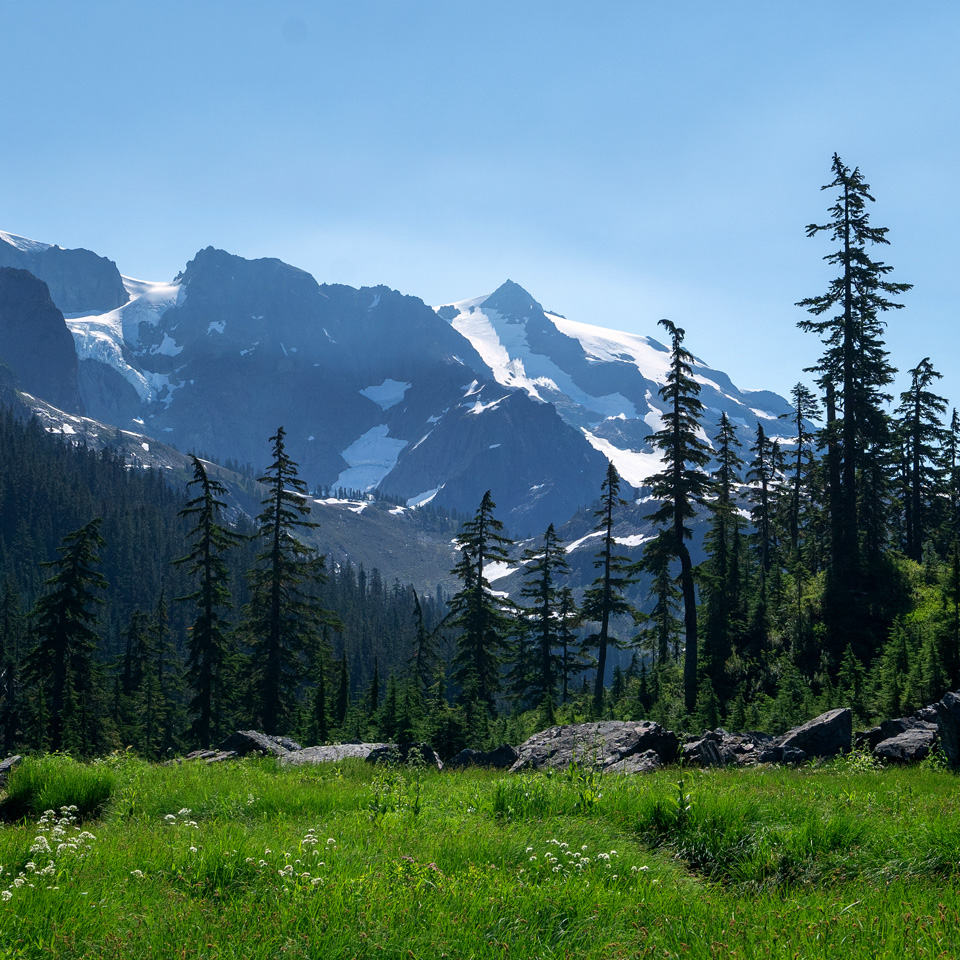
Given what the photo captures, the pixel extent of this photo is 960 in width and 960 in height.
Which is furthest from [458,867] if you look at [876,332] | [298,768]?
[876,332]

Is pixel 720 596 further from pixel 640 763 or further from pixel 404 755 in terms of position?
pixel 640 763

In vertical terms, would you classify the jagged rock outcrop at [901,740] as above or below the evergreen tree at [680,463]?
below

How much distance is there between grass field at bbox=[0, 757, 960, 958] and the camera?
424 centimetres

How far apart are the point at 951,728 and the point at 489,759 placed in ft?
26.4

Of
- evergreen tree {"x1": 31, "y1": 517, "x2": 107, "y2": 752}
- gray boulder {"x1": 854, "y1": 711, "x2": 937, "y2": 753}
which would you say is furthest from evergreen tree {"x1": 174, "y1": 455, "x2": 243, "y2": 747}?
gray boulder {"x1": 854, "y1": 711, "x2": 937, "y2": 753}

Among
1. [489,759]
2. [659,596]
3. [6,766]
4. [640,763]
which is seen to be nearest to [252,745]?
[489,759]

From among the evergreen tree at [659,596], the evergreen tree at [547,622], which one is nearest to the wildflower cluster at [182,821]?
the evergreen tree at [659,596]

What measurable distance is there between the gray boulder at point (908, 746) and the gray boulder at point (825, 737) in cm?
52

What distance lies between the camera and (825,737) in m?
13.0

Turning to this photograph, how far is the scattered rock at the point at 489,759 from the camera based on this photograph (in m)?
14.3

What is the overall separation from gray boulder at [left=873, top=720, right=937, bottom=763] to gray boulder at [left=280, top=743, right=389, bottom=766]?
29.0 feet

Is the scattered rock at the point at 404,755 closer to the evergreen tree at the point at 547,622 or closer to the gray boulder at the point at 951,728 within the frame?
the gray boulder at the point at 951,728

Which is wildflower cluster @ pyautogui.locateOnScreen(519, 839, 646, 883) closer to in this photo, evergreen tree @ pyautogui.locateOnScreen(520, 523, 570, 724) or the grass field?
the grass field

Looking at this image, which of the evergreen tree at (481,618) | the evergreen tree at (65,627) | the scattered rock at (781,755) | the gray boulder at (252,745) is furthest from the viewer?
the evergreen tree at (481,618)
